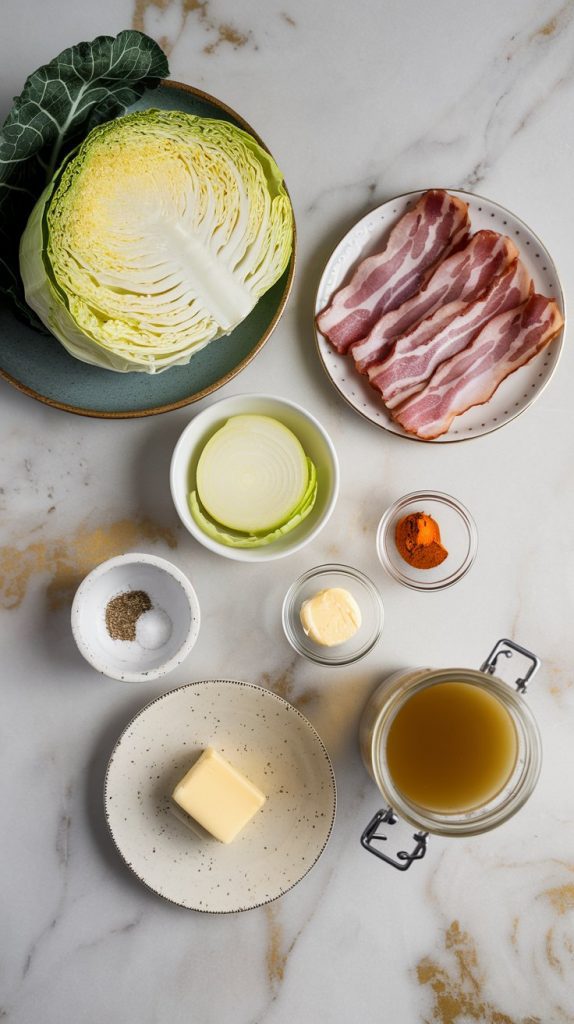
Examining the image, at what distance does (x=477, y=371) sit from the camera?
1.32 metres

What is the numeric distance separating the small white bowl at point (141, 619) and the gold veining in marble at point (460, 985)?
2.33ft

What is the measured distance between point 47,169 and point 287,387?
1.66 ft

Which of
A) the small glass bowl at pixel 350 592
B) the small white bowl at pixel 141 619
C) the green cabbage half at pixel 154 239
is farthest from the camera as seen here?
the small glass bowl at pixel 350 592

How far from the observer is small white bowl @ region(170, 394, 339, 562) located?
4.13 ft

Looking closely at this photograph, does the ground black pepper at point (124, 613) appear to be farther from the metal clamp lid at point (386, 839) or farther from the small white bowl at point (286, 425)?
the metal clamp lid at point (386, 839)

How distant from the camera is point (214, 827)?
1.23m

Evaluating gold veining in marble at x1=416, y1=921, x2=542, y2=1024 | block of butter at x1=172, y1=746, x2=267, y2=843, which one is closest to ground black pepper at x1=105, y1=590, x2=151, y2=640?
block of butter at x1=172, y1=746, x2=267, y2=843

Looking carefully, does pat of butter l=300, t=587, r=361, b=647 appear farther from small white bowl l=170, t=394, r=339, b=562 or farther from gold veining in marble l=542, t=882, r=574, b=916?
gold veining in marble l=542, t=882, r=574, b=916

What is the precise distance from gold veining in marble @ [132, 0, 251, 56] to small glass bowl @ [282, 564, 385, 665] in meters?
0.92

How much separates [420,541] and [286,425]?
298 mm

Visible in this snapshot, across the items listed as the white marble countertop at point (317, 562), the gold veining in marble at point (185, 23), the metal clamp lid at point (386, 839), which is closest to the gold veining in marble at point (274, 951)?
the white marble countertop at point (317, 562)

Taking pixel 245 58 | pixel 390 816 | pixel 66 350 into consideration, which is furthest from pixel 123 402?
pixel 390 816

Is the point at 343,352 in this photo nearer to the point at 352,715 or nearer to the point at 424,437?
the point at 424,437

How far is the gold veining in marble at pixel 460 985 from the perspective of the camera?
1369 millimetres
